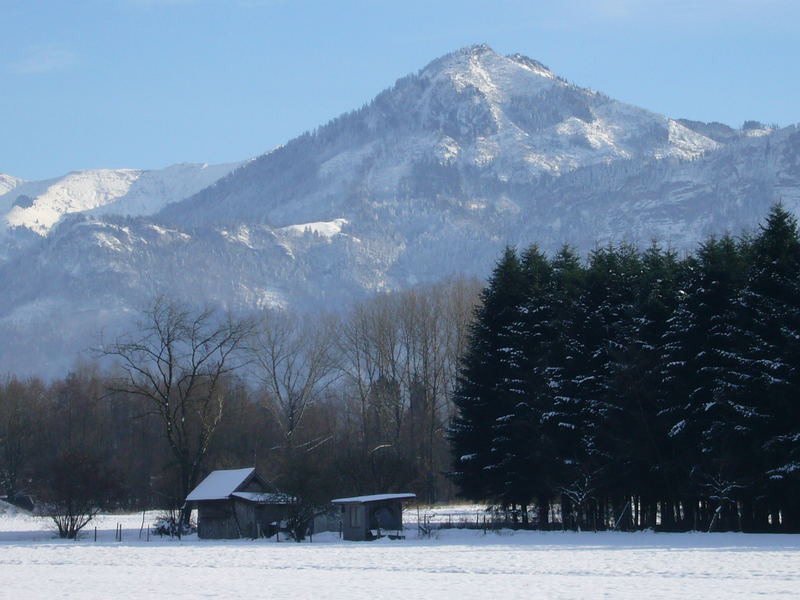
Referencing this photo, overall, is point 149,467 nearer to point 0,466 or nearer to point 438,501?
point 0,466

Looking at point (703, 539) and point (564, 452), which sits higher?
point (564, 452)

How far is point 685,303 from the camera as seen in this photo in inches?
1708

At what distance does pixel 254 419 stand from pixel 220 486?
38803 millimetres

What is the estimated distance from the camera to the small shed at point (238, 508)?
176ft

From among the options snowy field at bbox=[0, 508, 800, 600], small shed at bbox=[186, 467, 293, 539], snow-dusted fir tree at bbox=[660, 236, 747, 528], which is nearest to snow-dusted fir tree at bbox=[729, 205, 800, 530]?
snow-dusted fir tree at bbox=[660, 236, 747, 528]

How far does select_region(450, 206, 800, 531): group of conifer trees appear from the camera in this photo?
39.2 metres

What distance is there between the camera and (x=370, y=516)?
4991 cm

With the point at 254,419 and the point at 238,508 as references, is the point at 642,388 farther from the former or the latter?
the point at 254,419

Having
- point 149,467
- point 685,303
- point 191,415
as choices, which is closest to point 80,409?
point 149,467

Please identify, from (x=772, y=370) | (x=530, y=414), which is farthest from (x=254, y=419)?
(x=772, y=370)

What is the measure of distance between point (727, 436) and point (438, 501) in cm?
4298

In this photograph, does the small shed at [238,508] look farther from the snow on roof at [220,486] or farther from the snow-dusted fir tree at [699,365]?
the snow-dusted fir tree at [699,365]

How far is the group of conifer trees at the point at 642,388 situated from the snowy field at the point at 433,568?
233cm

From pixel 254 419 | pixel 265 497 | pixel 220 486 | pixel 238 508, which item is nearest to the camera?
pixel 265 497
